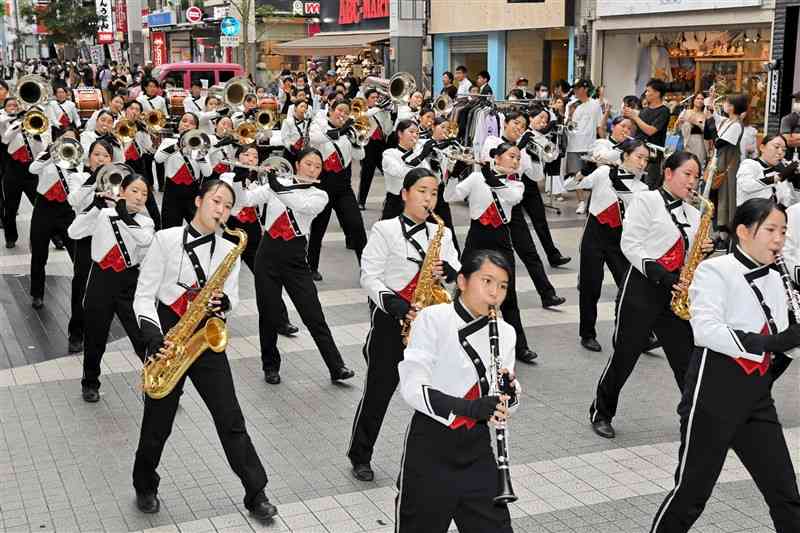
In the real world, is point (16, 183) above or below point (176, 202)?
above

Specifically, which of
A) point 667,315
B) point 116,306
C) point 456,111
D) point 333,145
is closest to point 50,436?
point 116,306

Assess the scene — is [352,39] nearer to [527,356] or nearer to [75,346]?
[75,346]

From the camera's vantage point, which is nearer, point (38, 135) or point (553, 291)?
point (553, 291)

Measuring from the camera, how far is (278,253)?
8.51 m

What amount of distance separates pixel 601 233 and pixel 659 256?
2.52 meters

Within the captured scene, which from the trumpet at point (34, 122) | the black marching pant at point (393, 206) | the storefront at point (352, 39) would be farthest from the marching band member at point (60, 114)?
the storefront at point (352, 39)

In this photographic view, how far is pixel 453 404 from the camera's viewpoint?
171 inches

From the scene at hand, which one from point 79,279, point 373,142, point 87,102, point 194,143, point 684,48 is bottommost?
point 79,279

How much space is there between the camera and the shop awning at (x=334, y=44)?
3256 cm

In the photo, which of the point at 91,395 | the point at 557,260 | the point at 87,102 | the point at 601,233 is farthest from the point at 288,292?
the point at 87,102

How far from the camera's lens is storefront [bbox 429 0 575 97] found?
24.9m

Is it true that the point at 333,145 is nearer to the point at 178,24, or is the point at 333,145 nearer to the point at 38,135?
the point at 38,135

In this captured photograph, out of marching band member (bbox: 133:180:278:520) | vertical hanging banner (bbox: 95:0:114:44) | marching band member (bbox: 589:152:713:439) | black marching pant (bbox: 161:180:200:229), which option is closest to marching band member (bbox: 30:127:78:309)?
black marching pant (bbox: 161:180:200:229)

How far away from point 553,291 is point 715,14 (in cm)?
1033
